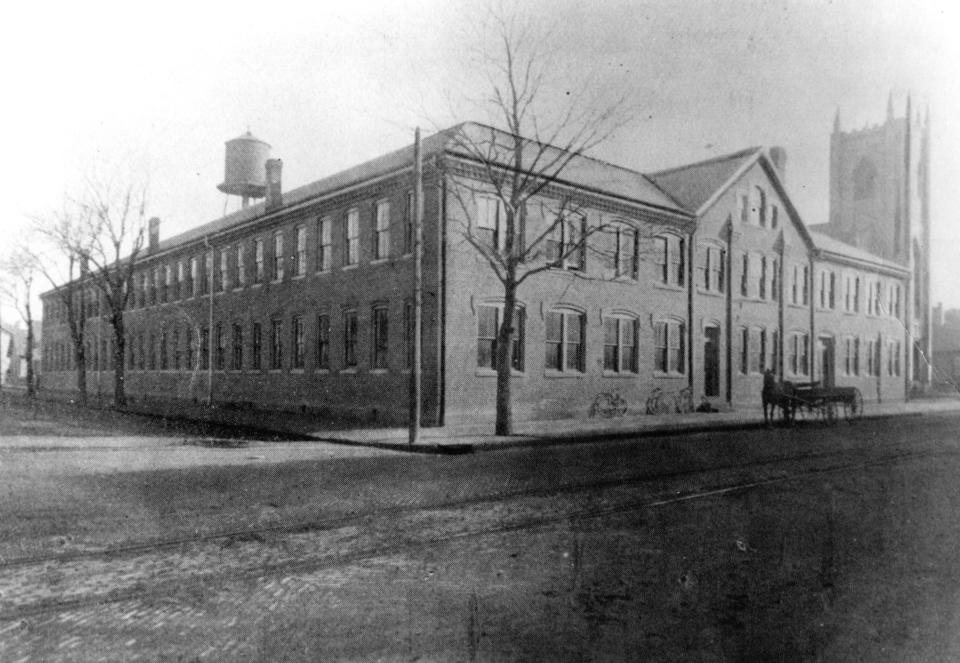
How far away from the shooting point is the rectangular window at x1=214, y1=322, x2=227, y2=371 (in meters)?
32.0

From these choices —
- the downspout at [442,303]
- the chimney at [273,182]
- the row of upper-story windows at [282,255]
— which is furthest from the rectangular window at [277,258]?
the downspout at [442,303]

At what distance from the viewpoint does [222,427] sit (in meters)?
21.2

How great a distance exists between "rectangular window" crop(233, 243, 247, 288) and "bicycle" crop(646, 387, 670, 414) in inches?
671

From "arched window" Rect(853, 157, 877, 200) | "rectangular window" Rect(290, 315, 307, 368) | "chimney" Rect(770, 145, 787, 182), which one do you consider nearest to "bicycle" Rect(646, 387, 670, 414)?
"rectangular window" Rect(290, 315, 307, 368)

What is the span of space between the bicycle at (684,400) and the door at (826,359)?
11658 mm

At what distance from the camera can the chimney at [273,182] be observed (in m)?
30.0

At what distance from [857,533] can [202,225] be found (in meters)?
38.7

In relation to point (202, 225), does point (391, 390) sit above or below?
below

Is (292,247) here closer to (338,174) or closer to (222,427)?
(338,174)

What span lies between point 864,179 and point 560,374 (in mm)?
22773

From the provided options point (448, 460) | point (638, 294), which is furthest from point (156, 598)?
point (638, 294)

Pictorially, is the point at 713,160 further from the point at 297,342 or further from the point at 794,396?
the point at 297,342

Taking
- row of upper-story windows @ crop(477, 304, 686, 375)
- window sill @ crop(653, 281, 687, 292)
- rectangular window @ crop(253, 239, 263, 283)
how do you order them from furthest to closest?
rectangular window @ crop(253, 239, 263, 283)
window sill @ crop(653, 281, 687, 292)
row of upper-story windows @ crop(477, 304, 686, 375)

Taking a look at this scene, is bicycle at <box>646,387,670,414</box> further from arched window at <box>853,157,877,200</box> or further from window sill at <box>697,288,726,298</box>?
arched window at <box>853,157,877,200</box>
